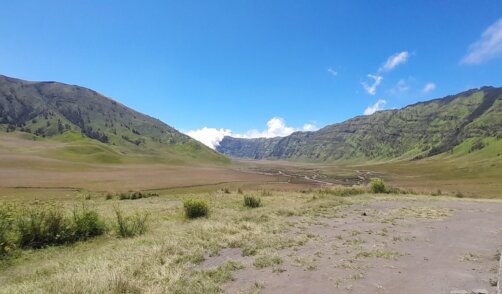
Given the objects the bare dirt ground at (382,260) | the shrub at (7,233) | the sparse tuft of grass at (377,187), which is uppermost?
the sparse tuft of grass at (377,187)

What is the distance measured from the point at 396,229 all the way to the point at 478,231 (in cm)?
376

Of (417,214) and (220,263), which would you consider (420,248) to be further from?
(417,214)

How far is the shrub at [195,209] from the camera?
2339cm

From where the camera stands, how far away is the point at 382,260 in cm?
1255

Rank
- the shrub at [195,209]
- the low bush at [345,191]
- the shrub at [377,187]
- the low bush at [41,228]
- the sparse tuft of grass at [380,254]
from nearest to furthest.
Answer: the sparse tuft of grass at [380,254], the low bush at [41,228], the shrub at [195,209], the low bush at [345,191], the shrub at [377,187]

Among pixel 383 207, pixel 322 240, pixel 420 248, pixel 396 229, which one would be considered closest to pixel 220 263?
pixel 322 240

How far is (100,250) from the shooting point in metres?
14.8

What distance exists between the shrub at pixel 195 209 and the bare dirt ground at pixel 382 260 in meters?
6.19

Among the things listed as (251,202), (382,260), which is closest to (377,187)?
(251,202)

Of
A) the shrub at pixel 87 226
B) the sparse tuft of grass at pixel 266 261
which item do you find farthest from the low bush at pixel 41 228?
the sparse tuft of grass at pixel 266 261

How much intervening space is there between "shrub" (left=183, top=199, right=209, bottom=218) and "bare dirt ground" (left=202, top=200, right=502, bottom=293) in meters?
6.19

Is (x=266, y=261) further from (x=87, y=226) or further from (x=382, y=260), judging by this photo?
(x=87, y=226)

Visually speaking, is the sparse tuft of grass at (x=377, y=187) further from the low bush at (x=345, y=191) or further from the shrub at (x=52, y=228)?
the shrub at (x=52, y=228)

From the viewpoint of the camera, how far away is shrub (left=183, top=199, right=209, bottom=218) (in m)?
23.4
